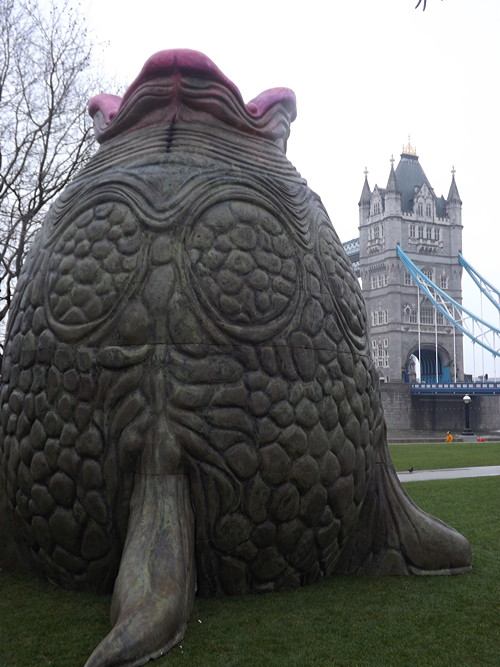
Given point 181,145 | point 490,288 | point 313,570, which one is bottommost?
point 313,570

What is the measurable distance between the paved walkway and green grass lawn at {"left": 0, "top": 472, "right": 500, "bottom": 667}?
245 inches

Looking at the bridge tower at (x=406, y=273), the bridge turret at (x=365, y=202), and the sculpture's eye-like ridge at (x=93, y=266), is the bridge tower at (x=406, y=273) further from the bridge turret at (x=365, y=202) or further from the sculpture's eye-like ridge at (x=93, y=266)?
the sculpture's eye-like ridge at (x=93, y=266)

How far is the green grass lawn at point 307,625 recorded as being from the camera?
2.83 m

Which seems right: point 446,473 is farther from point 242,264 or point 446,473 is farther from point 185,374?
point 185,374

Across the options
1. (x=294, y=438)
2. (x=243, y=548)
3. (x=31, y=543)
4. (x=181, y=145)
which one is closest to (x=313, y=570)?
(x=243, y=548)

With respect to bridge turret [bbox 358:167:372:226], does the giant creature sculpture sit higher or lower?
lower

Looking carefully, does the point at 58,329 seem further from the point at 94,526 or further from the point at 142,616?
the point at 142,616

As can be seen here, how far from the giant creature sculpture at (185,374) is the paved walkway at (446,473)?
6.66m

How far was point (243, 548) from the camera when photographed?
337 cm

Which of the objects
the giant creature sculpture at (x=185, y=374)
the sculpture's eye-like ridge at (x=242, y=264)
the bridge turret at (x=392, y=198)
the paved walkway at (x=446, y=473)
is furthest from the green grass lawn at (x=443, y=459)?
the bridge turret at (x=392, y=198)

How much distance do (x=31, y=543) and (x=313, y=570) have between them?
149 cm

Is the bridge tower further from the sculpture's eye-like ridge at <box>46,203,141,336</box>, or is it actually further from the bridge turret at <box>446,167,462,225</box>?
the sculpture's eye-like ridge at <box>46,203,141,336</box>

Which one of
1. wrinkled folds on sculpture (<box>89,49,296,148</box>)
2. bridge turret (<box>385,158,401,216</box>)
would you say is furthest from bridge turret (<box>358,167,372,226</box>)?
wrinkled folds on sculpture (<box>89,49,296,148</box>)

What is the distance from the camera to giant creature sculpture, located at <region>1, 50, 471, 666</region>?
10.7 feet
